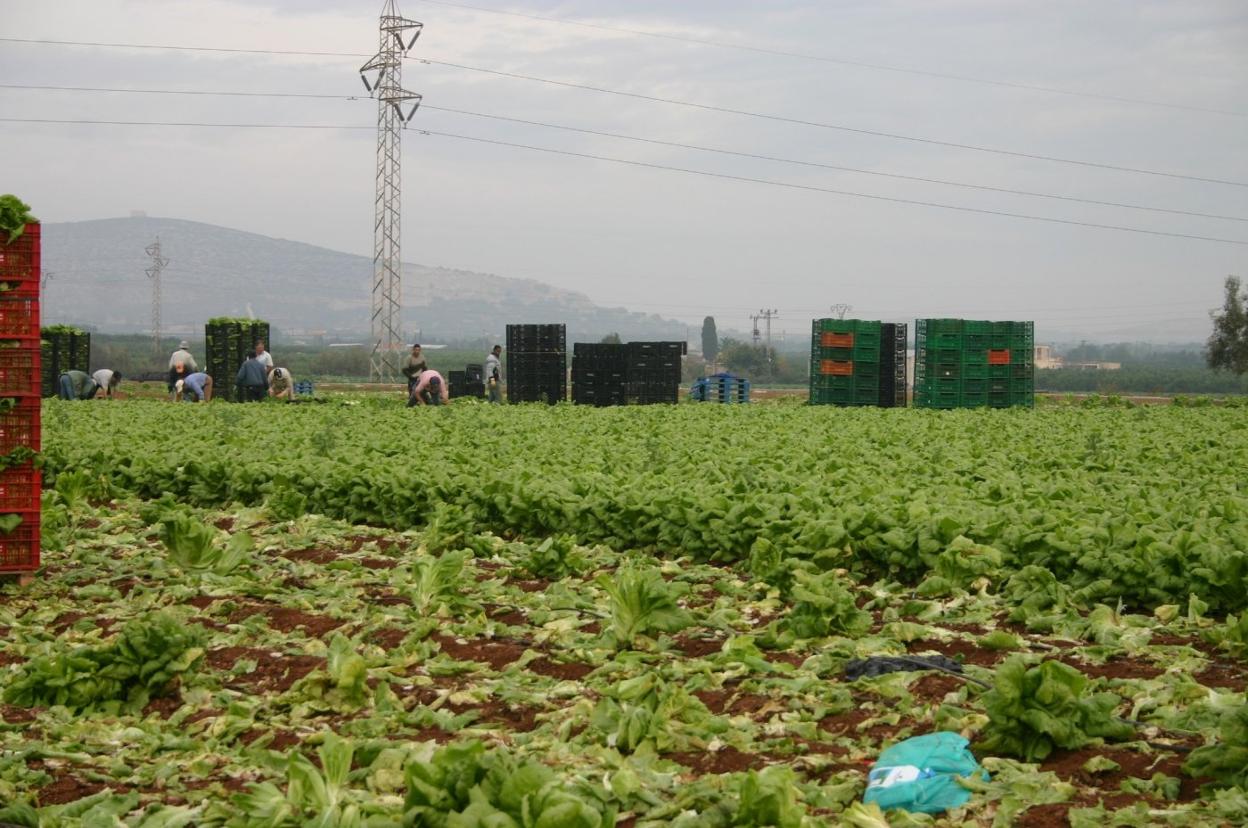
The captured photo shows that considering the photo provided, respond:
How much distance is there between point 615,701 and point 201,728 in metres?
1.75

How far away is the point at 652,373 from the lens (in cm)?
3158

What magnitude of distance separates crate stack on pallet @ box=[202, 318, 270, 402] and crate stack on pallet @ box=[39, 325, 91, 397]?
3596mm

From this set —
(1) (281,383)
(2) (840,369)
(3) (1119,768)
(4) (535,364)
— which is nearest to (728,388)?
(2) (840,369)

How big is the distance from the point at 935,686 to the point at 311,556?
520 centimetres

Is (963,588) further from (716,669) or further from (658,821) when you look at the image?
(658,821)

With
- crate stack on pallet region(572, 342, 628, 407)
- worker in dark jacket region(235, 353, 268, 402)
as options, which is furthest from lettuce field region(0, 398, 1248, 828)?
crate stack on pallet region(572, 342, 628, 407)

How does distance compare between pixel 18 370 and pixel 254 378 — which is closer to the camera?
pixel 18 370

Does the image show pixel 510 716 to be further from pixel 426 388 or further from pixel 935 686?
pixel 426 388

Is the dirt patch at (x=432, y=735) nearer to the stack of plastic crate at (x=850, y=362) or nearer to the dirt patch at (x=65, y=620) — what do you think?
the dirt patch at (x=65, y=620)

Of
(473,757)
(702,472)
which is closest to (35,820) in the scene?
(473,757)

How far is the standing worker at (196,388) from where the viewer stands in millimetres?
26875

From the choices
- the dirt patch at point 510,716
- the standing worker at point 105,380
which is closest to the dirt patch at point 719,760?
the dirt patch at point 510,716

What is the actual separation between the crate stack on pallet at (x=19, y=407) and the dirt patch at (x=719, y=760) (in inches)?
206

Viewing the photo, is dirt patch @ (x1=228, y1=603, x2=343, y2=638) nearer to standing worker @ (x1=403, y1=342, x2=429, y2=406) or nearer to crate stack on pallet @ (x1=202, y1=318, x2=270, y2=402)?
standing worker @ (x1=403, y1=342, x2=429, y2=406)
